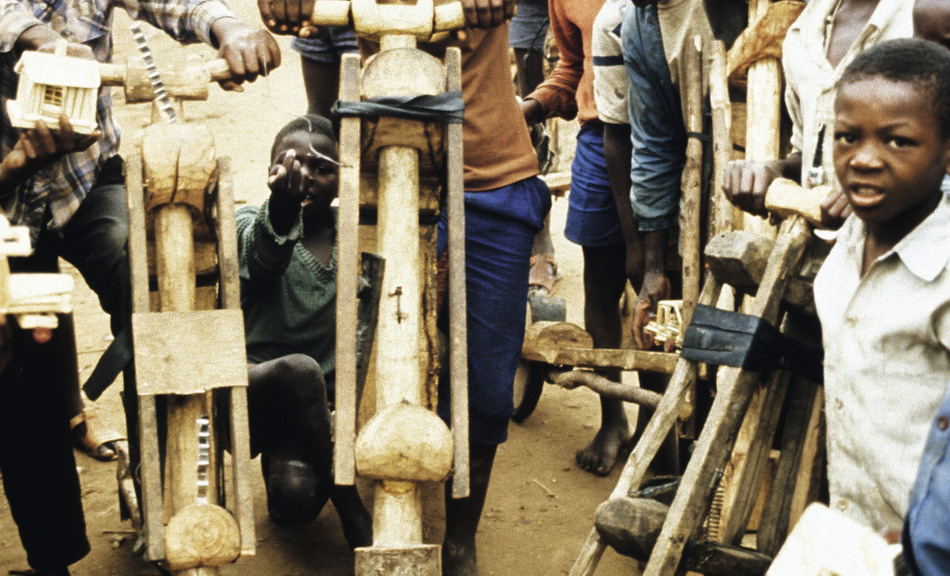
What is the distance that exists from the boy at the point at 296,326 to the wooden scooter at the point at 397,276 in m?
0.44

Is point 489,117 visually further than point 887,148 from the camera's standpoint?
Yes

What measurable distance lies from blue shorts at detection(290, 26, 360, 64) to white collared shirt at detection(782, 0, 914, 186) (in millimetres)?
1995

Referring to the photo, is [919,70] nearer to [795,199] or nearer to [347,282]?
[795,199]

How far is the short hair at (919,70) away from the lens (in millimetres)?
1893

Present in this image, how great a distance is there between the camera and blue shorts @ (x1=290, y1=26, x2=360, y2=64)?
4129 mm

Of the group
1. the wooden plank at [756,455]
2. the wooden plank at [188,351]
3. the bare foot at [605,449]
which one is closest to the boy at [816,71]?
the wooden plank at [756,455]

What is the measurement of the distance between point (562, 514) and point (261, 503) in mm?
1176

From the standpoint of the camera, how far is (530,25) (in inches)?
245

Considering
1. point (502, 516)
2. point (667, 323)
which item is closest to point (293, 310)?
point (502, 516)

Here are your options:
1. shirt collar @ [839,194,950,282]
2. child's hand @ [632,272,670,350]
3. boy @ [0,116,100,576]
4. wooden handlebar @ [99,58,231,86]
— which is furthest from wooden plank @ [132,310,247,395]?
child's hand @ [632,272,670,350]

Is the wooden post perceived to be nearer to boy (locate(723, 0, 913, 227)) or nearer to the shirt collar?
boy (locate(723, 0, 913, 227))

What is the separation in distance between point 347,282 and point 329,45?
208 centimetres

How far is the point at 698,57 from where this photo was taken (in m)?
3.61

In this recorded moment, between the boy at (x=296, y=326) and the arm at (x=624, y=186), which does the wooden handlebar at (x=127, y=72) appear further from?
the arm at (x=624, y=186)
